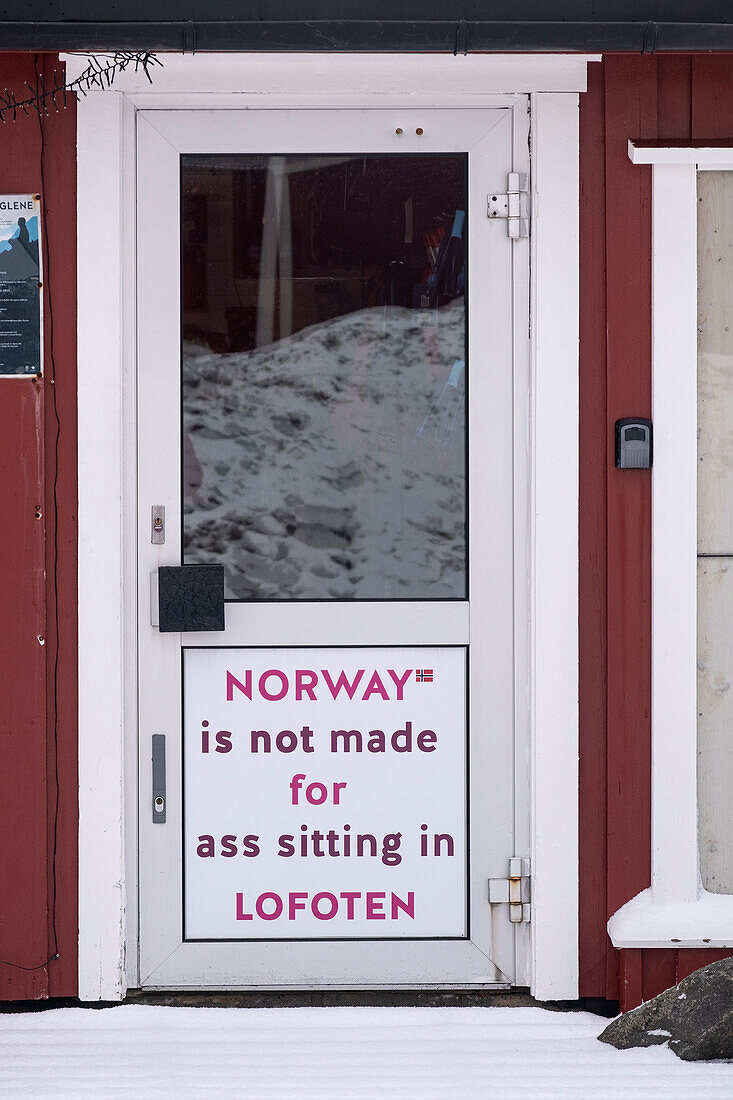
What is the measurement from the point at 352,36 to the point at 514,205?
664mm

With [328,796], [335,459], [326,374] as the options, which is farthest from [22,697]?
[326,374]

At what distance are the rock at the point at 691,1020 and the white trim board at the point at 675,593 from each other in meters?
0.18

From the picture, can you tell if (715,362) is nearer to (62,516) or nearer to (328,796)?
(328,796)

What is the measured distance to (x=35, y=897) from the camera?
10.0 feet

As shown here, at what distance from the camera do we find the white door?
3.07 metres

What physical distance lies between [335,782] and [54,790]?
831 mm

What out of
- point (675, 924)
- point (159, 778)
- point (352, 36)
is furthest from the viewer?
point (159, 778)

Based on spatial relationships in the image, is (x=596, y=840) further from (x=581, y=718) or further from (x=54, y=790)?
(x=54, y=790)

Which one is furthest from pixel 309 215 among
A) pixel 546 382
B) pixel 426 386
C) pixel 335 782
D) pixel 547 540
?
pixel 335 782

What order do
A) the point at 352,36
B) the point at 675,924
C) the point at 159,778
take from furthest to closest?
the point at 159,778
the point at 675,924
the point at 352,36

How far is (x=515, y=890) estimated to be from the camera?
3.09 m

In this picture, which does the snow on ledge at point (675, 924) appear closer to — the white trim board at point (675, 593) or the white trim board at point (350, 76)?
the white trim board at point (675, 593)

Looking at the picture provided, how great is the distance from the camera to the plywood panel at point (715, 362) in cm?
302

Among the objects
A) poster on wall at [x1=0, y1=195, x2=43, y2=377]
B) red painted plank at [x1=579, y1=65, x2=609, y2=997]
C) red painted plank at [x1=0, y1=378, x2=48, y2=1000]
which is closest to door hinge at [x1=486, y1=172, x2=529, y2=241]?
red painted plank at [x1=579, y1=65, x2=609, y2=997]
